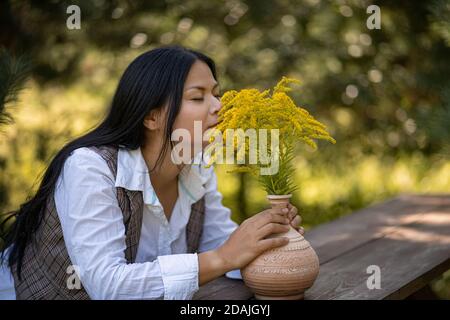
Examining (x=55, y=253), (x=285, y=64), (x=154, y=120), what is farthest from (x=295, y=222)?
(x=285, y=64)

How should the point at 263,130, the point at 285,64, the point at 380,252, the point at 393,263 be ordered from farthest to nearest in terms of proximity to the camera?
the point at 285,64, the point at 380,252, the point at 393,263, the point at 263,130

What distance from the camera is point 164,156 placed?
1812mm

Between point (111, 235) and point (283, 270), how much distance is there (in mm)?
454

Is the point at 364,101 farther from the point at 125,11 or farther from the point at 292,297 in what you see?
the point at 292,297

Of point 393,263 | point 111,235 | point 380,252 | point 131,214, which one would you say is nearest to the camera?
point 111,235

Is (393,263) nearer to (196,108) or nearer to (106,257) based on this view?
(196,108)

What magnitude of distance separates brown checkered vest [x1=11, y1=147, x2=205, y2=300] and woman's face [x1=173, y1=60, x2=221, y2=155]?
23 centimetres

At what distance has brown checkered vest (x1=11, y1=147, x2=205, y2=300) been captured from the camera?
5.45 feet

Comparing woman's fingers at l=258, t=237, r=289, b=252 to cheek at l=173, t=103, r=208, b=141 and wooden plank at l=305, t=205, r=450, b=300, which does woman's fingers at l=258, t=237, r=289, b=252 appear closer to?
wooden plank at l=305, t=205, r=450, b=300

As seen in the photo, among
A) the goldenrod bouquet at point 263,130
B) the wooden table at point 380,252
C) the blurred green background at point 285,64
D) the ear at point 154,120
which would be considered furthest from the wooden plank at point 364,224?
the ear at point 154,120

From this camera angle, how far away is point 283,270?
1458mm

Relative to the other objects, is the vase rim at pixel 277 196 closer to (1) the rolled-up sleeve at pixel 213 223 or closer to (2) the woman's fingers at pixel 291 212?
→ (2) the woman's fingers at pixel 291 212

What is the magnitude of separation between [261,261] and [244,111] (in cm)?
39

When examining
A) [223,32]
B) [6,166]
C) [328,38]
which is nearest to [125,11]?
[223,32]
